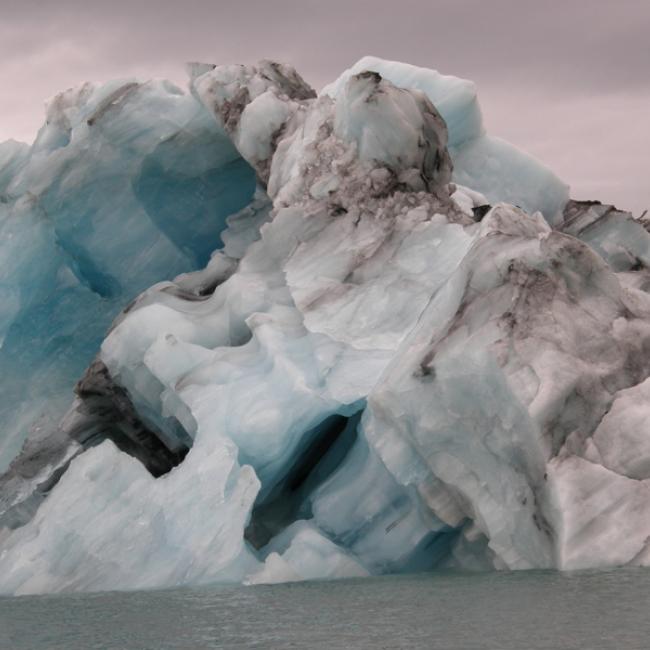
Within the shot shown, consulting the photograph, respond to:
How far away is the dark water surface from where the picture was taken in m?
5.67

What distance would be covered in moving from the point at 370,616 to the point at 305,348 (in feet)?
14.2

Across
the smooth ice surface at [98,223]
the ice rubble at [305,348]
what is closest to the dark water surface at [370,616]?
the ice rubble at [305,348]

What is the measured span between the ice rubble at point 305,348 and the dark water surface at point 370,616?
776mm

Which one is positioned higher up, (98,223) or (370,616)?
(370,616)

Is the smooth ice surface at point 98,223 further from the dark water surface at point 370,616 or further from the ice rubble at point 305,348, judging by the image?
the dark water surface at point 370,616

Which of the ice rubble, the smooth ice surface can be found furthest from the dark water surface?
the smooth ice surface

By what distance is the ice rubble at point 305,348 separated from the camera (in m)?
8.59

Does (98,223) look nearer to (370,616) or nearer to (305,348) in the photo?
(305,348)

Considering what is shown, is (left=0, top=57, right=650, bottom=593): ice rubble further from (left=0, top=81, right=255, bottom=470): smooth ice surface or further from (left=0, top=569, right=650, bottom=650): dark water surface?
(left=0, top=569, right=650, bottom=650): dark water surface

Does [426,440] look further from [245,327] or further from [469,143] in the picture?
[469,143]

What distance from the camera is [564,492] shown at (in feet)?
26.6

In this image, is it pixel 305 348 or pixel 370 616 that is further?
pixel 305 348

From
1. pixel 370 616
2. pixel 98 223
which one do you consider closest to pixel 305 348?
pixel 370 616

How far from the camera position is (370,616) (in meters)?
6.56
